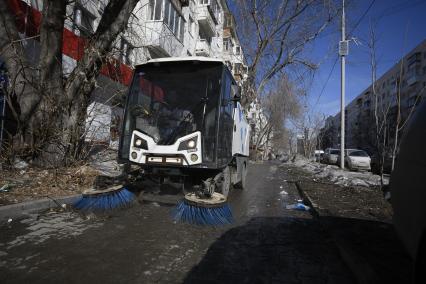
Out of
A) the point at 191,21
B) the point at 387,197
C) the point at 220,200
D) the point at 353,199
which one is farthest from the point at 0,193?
the point at 191,21

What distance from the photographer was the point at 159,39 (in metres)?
17.8

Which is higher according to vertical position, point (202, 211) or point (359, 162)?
point (359, 162)

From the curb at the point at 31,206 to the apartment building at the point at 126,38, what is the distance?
9.74 feet

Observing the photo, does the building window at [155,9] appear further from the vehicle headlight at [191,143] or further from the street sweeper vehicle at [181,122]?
the vehicle headlight at [191,143]

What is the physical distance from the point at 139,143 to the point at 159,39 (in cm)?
1336

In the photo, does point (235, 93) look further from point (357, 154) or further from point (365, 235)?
point (357, 154)

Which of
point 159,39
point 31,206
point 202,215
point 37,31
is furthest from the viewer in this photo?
point 159,39

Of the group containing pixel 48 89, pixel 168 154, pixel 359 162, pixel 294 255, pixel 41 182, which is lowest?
pixel 294 255

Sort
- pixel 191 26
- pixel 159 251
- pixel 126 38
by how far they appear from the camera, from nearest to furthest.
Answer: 1. pixel 159 251
2. pixel 126 38
3. pixel 191 26

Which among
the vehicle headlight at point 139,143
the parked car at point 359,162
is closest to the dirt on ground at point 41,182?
the vehicle headlight at point 139,143

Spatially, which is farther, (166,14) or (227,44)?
(227,44)

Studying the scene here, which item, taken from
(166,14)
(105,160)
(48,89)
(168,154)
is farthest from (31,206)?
(166,14)

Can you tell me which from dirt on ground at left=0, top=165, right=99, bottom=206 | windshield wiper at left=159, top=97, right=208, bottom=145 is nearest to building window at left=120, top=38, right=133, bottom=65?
dirt on ground at left=0, top=165, right=99, bottom=206

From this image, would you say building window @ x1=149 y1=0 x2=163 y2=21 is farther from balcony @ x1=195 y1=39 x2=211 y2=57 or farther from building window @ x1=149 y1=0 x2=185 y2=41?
balcony @ x1=195 y1=39 x2=211 y2=57
